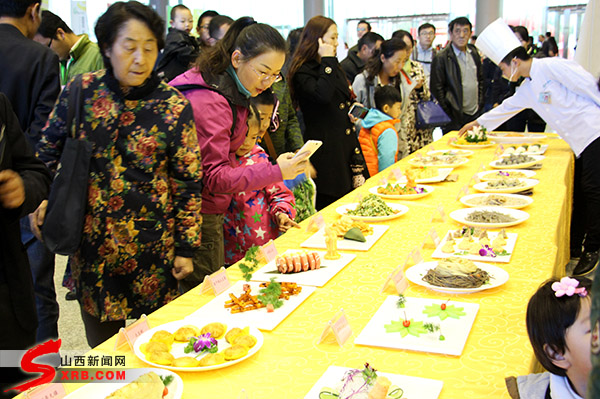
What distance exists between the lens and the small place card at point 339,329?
1.24 metres

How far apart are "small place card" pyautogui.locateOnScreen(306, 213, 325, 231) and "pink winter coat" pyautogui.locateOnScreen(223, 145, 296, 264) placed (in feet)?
0.27

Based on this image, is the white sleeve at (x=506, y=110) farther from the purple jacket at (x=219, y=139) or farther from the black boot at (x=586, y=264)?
the purple jacket at (x=219, y=139)

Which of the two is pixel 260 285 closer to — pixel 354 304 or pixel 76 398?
pixel 354 304

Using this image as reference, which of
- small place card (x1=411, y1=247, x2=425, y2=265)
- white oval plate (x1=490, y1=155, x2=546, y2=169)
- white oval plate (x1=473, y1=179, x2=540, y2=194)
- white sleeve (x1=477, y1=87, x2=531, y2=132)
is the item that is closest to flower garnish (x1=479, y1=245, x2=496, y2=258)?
small place card (x1=411, y1=247, x2=425, y2=265)

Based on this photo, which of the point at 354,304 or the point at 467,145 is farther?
the point at 467,145

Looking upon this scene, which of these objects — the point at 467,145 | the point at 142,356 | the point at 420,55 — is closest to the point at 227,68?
the point at 142,356

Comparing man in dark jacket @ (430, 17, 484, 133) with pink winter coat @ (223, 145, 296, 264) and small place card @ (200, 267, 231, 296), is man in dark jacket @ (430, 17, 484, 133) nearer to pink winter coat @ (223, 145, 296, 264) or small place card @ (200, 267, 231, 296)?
pink winter coat @ (223, 145, 296, 264)

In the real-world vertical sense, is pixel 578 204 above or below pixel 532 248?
below

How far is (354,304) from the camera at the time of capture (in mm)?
1484

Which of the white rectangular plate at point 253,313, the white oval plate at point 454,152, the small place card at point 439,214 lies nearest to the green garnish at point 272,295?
the white rectangular plate at point 253,313

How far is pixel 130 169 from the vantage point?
1.69 m

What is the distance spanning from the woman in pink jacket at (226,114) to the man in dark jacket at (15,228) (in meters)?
0.56

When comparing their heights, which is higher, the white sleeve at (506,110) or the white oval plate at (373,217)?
the white sleeve at (506,110)

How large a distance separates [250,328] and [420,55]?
7.70 meters
